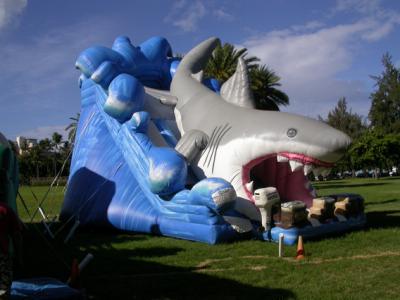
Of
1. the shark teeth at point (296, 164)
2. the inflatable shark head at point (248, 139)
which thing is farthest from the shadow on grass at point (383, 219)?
the shark teeth at point (296, 164)

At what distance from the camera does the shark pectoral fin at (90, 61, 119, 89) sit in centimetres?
912

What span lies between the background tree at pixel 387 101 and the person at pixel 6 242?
145ft

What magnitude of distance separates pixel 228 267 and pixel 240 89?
3660mm

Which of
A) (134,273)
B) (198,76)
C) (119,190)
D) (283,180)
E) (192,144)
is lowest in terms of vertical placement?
(134,273)

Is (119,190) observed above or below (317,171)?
below

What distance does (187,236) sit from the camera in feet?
25.1

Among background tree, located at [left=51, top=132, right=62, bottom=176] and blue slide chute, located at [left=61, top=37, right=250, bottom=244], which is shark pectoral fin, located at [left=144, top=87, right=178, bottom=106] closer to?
blue slide chute, located at [left=61, top=37, right=250, bottom=244]

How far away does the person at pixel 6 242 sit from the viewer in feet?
12.0

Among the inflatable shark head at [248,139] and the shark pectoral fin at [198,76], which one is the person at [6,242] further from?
the shark pectoral fin at [198,76]

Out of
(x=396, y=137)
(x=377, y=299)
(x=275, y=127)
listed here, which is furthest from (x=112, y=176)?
(x=396, y=137)

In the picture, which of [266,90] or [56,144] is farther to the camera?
[56,144]

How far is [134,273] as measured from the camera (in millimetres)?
5734

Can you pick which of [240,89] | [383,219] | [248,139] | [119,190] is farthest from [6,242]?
[383,219]

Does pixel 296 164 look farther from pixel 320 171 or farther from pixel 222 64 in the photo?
pixel 222 64
